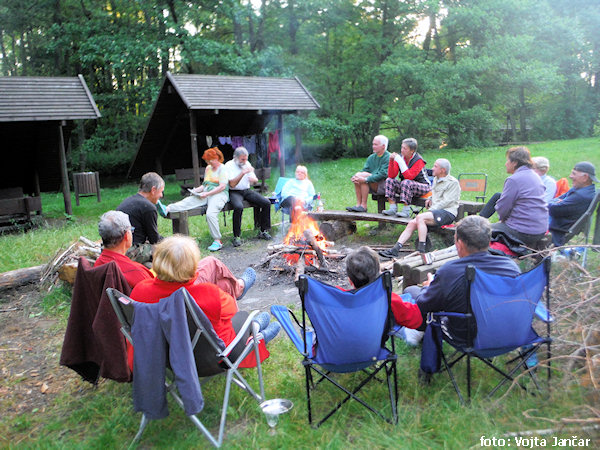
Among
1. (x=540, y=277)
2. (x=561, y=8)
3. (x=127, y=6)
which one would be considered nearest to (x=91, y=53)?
(x=127, y=6)

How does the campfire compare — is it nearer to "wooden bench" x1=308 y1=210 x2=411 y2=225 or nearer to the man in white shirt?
"wooden bench" x1=308 y1=210 x2=411 y2=225

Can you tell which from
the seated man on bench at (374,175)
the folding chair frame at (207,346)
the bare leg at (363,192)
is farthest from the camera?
the bare leg at (363,192)

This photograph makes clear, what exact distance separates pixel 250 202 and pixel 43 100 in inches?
240

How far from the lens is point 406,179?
703 cm

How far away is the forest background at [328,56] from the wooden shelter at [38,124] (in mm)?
7468

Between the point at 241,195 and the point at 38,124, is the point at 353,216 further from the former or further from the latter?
the point at 38,124

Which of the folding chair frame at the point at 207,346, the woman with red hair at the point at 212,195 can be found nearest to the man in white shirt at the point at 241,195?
the woman with red hair at the point at 212,195

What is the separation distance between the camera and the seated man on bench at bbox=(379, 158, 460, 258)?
606cm

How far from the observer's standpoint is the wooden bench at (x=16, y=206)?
402 inches

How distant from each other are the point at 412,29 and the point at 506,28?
4516mm

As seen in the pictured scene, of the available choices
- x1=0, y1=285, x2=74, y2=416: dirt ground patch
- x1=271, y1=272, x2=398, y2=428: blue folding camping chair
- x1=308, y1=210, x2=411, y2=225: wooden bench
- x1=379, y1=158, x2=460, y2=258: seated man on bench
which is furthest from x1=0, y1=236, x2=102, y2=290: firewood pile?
x1=379, y1=158, x2=460, y2=258: seated man on bench

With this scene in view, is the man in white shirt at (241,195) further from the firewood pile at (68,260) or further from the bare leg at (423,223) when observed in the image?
the bare leg at (423,223)

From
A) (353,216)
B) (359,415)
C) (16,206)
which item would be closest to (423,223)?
(353,216)

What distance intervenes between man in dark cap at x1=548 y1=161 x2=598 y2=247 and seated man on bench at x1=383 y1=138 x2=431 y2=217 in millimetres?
1930
